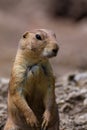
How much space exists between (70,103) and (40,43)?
88.1 inches

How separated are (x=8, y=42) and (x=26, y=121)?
1394 centimetres

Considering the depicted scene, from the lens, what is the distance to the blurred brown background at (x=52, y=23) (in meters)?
19.0

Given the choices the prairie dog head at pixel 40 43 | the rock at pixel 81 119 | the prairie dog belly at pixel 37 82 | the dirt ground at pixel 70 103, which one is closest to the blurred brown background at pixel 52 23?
the dirt ground at pixel 70 103

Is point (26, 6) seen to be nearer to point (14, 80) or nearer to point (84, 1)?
point (84, 1)

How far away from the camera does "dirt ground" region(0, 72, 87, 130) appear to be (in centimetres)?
742

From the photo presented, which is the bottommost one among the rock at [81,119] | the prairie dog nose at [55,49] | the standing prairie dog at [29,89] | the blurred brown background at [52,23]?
the blurred brown background at [52,23]

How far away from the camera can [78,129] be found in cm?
733

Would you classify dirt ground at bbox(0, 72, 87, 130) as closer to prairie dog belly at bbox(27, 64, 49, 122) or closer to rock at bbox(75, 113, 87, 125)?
rock at bbox(75, 113, 87, 125)

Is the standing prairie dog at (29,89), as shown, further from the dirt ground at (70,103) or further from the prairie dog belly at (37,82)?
the dirt ground at (70,103)

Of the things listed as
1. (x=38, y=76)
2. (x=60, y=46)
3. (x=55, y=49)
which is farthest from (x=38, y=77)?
(x=60, y=46)

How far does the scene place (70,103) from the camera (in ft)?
26.6

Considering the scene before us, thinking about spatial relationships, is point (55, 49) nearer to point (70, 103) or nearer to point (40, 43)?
point (40, 43)

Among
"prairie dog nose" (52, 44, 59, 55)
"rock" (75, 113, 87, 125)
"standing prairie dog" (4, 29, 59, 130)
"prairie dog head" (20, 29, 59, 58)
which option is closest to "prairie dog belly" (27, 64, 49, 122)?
"standing prairie dog" (4, 29, 59, 130)

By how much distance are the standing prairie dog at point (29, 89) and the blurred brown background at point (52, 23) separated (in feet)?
38.0
